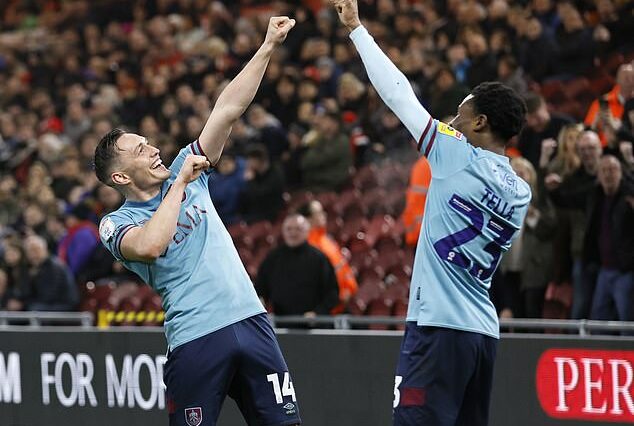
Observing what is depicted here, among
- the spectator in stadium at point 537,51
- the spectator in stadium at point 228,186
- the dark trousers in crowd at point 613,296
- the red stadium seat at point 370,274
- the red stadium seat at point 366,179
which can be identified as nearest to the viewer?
the dark trousers in crowd at point 613,296

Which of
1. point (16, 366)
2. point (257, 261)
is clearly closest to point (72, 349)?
point (16, 366)

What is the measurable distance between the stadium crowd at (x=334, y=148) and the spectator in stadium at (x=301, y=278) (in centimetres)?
1

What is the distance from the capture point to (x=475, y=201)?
5.64 metres

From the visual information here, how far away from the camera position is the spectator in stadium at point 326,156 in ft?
44.3

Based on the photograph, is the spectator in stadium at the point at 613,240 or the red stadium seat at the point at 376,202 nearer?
the spectator in stadium at the point at 613,240

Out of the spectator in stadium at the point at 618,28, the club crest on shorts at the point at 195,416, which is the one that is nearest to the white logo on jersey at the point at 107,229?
the club crest on shorts at the point at 195,416

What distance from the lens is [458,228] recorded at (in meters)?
5.65

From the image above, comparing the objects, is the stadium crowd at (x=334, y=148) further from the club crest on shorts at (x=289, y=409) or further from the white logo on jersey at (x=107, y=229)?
the white logo on jersey at (x=107, y=229)

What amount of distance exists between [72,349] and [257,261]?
125 inches

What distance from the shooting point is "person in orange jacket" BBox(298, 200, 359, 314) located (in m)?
11.6

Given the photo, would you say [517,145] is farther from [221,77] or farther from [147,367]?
[221,77]

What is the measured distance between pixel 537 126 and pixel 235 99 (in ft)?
A: 17.4

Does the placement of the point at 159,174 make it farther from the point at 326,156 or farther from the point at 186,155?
the point at 326,156

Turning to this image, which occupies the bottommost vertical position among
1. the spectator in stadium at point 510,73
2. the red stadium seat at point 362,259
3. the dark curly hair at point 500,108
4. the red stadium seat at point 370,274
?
the red stadium seat at point 370,274
